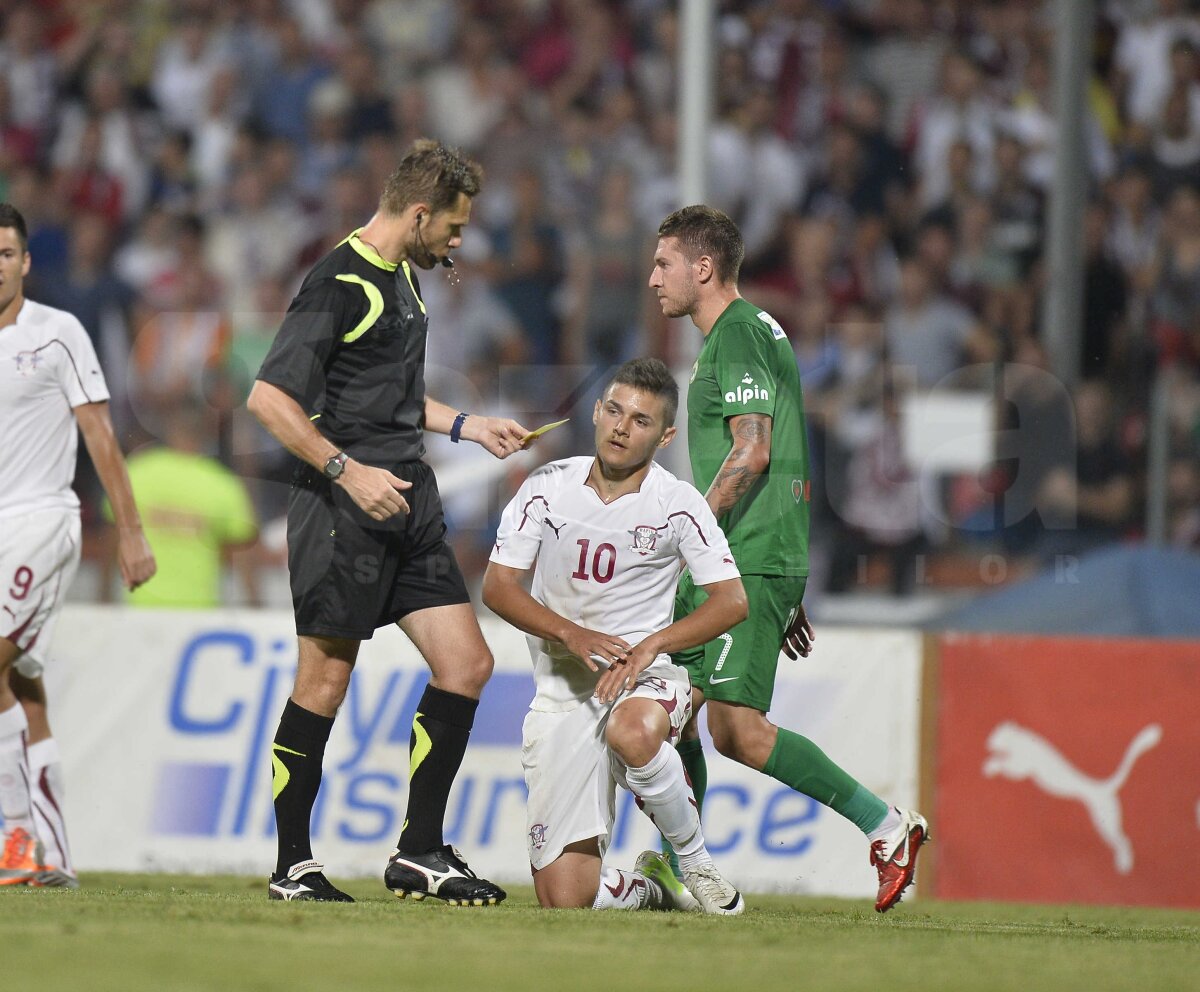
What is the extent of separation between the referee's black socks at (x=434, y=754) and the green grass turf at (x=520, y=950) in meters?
0.26

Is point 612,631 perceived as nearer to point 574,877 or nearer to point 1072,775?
point 574,877

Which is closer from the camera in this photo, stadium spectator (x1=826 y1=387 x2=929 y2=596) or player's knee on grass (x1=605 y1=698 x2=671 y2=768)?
player's knee on grass (x1=605 y1=698 x2=671 y2=768)

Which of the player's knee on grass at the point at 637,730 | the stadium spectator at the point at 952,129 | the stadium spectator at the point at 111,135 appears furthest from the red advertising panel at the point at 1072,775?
the stadium spectator at the point at 111,135

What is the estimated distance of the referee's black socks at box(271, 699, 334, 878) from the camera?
19.1 feet

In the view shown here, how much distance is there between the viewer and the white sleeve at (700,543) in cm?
582

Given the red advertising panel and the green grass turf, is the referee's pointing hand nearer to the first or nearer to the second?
the green grass turf

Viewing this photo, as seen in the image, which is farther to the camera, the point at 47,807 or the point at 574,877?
the point at 47,807

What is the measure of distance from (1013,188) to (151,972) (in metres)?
10.4

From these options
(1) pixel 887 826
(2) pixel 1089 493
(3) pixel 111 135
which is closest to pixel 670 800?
(1) pixel 887 826

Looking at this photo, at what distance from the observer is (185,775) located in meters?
8.35

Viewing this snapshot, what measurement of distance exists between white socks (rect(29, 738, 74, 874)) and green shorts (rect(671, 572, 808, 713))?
2300mm

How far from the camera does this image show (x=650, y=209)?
508 inches

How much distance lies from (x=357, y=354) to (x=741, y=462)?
4.28ft

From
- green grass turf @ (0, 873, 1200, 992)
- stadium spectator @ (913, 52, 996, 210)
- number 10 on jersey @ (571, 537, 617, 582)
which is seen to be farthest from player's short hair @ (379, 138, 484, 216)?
stadium spectator @ (913, 52, 996, 210)
